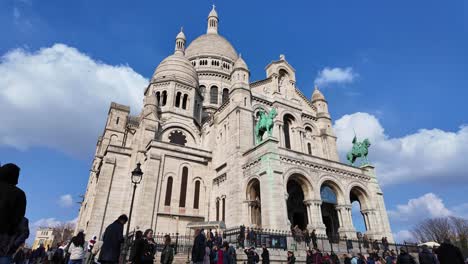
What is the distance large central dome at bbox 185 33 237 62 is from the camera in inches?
2008

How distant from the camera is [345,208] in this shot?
72.2ft

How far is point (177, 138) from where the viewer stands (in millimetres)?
32000

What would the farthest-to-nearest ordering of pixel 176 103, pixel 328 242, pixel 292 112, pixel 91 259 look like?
pixel 176 103
pixel 292 112
pixel 328 242
pixel 91 259

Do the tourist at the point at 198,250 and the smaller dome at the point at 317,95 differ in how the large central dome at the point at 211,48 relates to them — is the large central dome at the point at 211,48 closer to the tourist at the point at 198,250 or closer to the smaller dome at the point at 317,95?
the smaller dome at the point at 317,95

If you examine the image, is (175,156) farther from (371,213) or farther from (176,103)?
(371,213)

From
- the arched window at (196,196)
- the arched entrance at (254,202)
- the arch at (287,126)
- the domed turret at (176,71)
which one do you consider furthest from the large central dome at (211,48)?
the arched entrance at (254,202)

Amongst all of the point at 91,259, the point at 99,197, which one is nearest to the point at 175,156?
the point at 99,197

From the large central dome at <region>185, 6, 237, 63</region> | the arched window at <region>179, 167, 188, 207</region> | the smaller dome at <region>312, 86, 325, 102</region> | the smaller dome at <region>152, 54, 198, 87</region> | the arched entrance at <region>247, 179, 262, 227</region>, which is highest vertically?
the large central dome at <region>185, 6, 237, 63</region>

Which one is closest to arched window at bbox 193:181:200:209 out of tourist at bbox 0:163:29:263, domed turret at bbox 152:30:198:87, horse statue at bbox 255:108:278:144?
horse statue at bbox 255:108:278:144

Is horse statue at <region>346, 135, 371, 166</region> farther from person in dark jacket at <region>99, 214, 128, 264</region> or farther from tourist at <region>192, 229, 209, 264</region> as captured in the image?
person in dark jacket at <region>99, 214, 128, 264</region>

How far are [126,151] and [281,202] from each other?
54.9ft

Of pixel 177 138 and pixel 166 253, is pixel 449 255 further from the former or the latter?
pixel 177 138

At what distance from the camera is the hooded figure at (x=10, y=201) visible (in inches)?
169

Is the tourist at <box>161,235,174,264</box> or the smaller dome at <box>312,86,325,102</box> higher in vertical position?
the smaller dome at <box>312,86,325,102</box>
